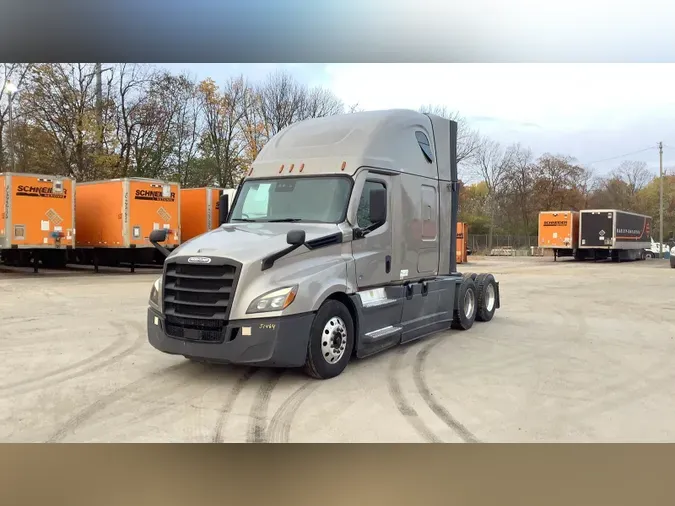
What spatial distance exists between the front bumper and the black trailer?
36.2 m

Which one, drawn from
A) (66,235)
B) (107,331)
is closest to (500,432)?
(107,331)

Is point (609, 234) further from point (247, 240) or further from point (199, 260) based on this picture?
point (199, 260)

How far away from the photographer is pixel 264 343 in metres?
5.96

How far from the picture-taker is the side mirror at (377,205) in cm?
724

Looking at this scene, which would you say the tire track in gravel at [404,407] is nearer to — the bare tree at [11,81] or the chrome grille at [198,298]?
the chrome grille at [198,298]

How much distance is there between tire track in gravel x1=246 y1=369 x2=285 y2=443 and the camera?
4848mm

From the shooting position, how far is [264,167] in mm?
7930

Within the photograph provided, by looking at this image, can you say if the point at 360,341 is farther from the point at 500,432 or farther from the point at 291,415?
the point at 500,432

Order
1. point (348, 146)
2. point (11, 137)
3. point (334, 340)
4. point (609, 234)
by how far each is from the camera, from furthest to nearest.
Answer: point (609, 234), point (11, 137), point (348, 146), point (334, 340)

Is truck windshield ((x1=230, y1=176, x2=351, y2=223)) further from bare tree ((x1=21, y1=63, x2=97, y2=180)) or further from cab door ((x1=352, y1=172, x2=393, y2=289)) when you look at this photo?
bare tree ((x1=21, y1=63, x2=97, y2=180))

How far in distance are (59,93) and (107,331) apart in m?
26.8

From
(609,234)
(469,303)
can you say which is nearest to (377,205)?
(469,303)

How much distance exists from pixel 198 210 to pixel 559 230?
1040 inches

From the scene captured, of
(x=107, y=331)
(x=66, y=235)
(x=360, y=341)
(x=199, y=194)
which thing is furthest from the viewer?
(x=199, y=194)
